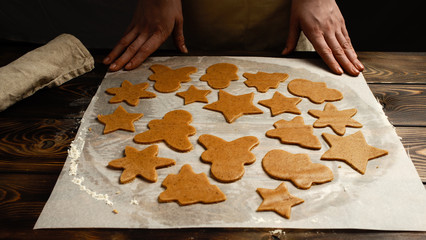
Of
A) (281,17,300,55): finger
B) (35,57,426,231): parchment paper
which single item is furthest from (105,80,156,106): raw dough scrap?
(281,17,300,55): finger

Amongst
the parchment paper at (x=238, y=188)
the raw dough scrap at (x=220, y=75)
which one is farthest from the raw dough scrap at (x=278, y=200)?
the raw dough scrap at (x=220, y=75)

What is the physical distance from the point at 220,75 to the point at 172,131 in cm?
49

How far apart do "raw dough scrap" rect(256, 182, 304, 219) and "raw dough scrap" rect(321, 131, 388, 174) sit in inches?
9.8

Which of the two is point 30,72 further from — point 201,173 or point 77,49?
point 201,173

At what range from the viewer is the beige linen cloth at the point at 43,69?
1540 millimetres

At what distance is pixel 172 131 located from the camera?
1.45 meters

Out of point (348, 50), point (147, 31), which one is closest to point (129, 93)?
point (147, 31)

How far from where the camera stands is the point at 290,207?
3.68 feet

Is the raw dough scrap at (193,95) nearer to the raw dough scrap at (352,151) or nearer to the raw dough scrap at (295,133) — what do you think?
the raw dough scrap at (295,133)

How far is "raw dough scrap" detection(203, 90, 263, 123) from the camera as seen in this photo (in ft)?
5.04

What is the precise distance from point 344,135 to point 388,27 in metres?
2.23

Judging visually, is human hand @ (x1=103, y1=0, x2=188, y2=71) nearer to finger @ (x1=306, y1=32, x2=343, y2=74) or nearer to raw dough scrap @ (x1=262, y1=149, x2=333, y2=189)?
finger @ (x1=306, y1=32, x2=343, y2=74)

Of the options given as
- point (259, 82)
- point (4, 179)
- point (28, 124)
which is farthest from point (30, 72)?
point (259, 82)

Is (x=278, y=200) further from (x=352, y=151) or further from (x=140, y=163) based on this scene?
(x=140, y=163)
